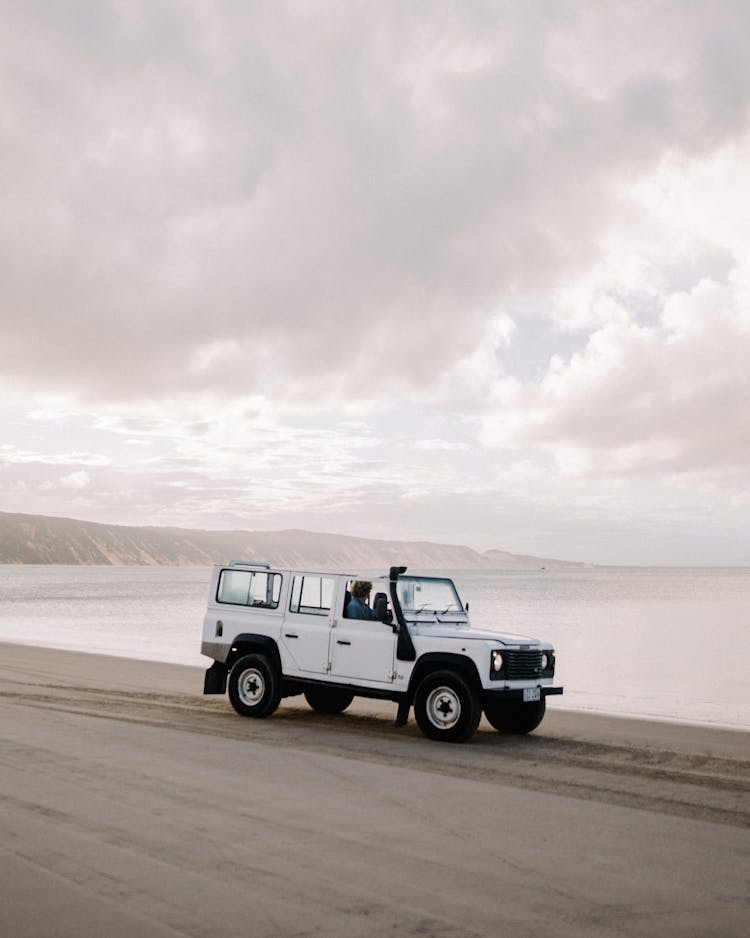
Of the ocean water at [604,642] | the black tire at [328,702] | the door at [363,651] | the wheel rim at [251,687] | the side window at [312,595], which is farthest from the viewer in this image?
the ocean water at [604,642]

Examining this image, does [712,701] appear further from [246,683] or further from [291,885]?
[291,885]

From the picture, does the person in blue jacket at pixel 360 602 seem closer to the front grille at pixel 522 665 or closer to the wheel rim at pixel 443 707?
the wheel rim at pixel 443 707

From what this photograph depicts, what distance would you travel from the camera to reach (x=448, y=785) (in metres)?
9.20

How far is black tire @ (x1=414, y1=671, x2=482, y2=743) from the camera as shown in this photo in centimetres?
1163

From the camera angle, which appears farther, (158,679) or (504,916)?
(158,679)

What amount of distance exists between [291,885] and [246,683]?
26.1 feet

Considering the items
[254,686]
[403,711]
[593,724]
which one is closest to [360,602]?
[403,711]

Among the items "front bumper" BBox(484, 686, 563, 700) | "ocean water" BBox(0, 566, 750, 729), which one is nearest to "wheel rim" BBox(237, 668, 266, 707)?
"front bumper" BBox(484, 686, 563, 700)

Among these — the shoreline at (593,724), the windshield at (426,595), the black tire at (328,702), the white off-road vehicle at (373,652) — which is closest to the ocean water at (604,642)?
the shoreline at (593,724)

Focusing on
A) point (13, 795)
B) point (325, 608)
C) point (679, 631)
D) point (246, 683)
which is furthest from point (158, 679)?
point (679, 631)

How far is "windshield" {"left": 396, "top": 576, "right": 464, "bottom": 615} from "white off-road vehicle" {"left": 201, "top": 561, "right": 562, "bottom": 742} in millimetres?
19

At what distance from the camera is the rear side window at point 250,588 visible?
13844 mm

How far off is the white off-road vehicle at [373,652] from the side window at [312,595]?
2 cm

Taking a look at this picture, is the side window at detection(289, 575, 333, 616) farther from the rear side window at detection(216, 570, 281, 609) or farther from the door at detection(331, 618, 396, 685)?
the door at detection(331, 618, 396, 685)
